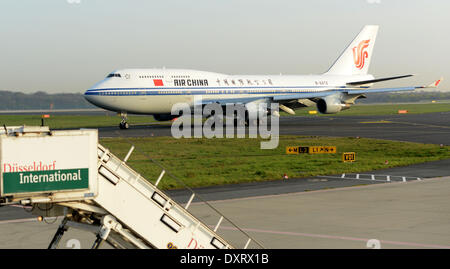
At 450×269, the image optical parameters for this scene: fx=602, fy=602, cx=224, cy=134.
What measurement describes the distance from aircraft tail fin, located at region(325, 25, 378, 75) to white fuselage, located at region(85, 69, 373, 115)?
44.1ft

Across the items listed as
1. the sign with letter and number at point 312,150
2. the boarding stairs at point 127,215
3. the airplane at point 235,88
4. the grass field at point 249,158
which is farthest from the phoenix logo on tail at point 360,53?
the boarding stairs at point 127,215

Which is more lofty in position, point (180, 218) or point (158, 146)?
point (180, 218)

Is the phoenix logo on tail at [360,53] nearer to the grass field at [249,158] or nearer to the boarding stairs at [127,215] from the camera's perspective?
the grass field at [249,158]

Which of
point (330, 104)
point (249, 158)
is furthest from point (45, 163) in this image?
point (330, 104)

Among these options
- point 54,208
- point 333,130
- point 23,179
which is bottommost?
point 333,130

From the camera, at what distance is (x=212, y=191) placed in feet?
91.0

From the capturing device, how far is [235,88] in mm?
68750

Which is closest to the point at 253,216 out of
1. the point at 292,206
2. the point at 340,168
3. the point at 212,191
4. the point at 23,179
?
the point at 292,206

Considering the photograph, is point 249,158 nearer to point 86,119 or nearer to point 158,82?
point 158,82

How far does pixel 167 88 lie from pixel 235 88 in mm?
9707

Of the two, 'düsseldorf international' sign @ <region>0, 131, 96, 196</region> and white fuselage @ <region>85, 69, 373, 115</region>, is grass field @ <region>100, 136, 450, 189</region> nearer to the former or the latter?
white fuselage @ <region>85, 69, 373, 115</region>

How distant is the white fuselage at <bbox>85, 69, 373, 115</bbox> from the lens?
6006cm

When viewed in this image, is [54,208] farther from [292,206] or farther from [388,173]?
[388,173]
